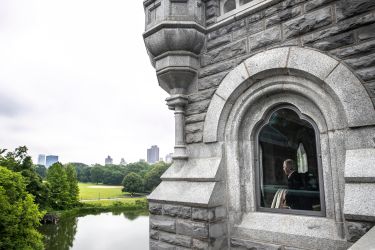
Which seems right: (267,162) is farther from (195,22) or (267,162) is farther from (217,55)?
(195,22)

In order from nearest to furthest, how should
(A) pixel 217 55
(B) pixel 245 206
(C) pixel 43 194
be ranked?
(B) pixel 245 206
(A) pixel 217 55
(C) pixel 43 194

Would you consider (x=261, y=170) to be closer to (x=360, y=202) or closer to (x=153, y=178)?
(x=360, y=202)

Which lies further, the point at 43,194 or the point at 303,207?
the point at 43,194

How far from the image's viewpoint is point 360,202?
2484mm

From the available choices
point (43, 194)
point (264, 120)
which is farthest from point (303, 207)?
point (43, 194)

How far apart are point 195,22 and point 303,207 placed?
3.04 meters

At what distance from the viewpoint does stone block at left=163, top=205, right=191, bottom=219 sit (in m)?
3.69

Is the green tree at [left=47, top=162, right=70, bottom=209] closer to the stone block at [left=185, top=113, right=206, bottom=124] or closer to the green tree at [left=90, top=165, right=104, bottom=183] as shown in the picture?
the stone block at [left=185, top=113, right=206, bottom=124]

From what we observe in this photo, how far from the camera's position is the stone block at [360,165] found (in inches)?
101

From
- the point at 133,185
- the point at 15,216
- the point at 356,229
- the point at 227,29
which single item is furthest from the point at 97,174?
the point at 356,229

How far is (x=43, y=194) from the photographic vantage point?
3559 centimetres

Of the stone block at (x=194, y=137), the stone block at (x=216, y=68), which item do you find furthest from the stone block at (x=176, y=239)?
the stone block at (x=216, y=68)

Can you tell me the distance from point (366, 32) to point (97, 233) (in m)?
37.8

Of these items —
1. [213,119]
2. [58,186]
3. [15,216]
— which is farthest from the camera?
[58,186]
